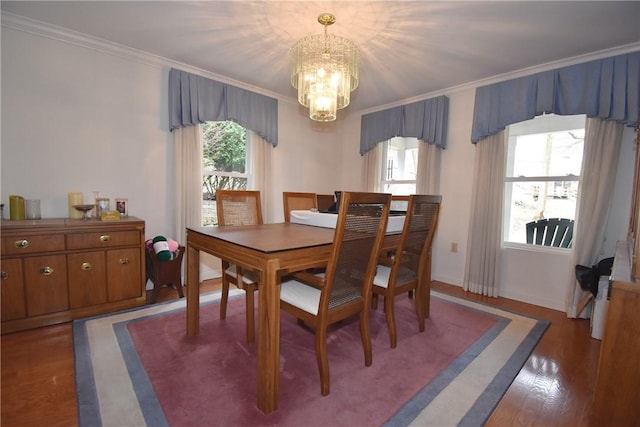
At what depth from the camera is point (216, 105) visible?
10.3 ft

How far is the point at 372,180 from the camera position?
419 centimetres

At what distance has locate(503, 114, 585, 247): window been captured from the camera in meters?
2.75

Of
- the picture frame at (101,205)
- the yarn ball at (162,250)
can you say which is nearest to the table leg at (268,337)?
the yarn ball at (162,250)

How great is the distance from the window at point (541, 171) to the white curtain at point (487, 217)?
0.21 m

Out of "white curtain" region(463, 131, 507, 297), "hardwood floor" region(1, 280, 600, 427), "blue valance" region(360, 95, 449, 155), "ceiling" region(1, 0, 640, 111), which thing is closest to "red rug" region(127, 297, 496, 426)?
"hardwood floor" region(1, 280, 600, 427)

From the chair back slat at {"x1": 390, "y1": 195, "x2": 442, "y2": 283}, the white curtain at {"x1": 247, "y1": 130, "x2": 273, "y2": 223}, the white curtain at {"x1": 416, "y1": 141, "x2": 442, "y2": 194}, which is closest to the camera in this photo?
the chair back slat at {"x1": 390, "y1": 195, "x2": 442, "y2": 283}

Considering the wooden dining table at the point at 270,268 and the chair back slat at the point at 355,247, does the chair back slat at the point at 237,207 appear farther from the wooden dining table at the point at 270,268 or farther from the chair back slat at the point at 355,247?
the chair back slat at the point at 355,247

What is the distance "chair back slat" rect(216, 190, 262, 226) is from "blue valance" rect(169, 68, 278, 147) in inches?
45.2

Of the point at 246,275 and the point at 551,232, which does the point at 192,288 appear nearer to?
the point at 246,275

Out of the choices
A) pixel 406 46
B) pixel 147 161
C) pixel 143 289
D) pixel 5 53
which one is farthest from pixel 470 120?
pixel 5 53

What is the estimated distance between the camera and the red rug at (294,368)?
52.5 inches

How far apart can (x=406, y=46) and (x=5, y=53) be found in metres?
3.20

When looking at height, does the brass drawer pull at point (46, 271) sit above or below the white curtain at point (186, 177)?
below

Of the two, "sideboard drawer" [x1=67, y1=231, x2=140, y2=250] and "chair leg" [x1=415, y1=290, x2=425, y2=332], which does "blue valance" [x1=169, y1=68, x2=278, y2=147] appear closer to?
"sideboard drawer" [x1=67, y1=231, x2=140, y2=250]
